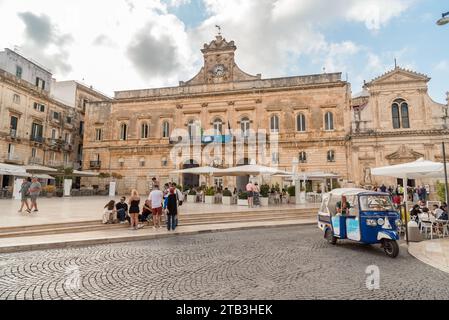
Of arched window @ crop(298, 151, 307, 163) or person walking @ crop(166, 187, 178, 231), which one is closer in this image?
person walking @ crop(166, 187, 178, 231)

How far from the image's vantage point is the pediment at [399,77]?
83.4ft

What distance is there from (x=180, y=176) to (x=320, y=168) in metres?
14.3

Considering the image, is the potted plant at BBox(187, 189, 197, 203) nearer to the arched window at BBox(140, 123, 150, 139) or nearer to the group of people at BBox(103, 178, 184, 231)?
the group of people at BBox(103, 178, 184, 231)

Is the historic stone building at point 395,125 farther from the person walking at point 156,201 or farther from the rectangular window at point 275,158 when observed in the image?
the person walking at point 156,201

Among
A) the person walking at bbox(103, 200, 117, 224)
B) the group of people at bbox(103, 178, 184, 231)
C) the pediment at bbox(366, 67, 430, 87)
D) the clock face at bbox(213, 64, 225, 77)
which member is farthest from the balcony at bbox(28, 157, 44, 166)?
the pediment at bbox(366, 67, 430, 87)

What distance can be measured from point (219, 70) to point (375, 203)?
26063mm

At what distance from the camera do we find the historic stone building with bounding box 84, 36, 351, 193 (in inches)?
1070

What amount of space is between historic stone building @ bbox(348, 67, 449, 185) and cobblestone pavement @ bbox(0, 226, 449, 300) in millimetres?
20575

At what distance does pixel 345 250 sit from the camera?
7.18 metres

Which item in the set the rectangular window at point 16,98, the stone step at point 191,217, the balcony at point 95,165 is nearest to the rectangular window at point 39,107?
the rectangular window at point 16,98

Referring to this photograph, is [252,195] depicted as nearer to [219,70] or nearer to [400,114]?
[219,70]

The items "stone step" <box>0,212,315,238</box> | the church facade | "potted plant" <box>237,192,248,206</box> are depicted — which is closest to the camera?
"stone step" <box>0,212,315,238</box>

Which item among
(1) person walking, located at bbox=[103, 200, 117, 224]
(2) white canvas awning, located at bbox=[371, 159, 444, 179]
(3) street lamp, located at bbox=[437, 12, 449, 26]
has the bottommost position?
(1) person walking, located at bbox=[103, 200, 117, 224]
